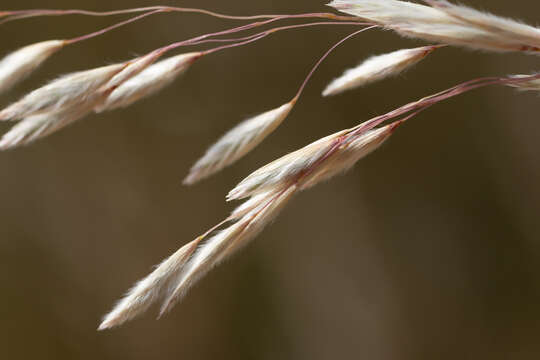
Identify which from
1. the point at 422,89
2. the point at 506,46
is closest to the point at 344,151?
A: the point at 506,46

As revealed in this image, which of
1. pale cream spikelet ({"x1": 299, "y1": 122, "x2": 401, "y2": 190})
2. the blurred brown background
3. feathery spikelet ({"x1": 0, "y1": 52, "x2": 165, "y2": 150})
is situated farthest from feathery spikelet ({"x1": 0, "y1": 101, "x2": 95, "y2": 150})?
the blurred brown background

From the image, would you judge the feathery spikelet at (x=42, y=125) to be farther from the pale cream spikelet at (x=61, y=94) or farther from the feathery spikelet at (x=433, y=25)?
the feathery spikelet at (x=433, y=25)

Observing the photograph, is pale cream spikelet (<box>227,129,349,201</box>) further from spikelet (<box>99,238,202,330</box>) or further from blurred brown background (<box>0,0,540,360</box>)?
blurred brown background (<box>0,0,540,360</box>)

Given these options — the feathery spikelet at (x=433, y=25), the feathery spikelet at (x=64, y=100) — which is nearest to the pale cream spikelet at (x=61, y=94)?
the feathery spikelet at (x=64, y=100)

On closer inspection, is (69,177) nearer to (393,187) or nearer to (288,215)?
(288,215)

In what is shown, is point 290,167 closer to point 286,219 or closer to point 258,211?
point 258,211

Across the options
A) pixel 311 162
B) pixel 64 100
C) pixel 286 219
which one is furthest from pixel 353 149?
pixel 286 219
